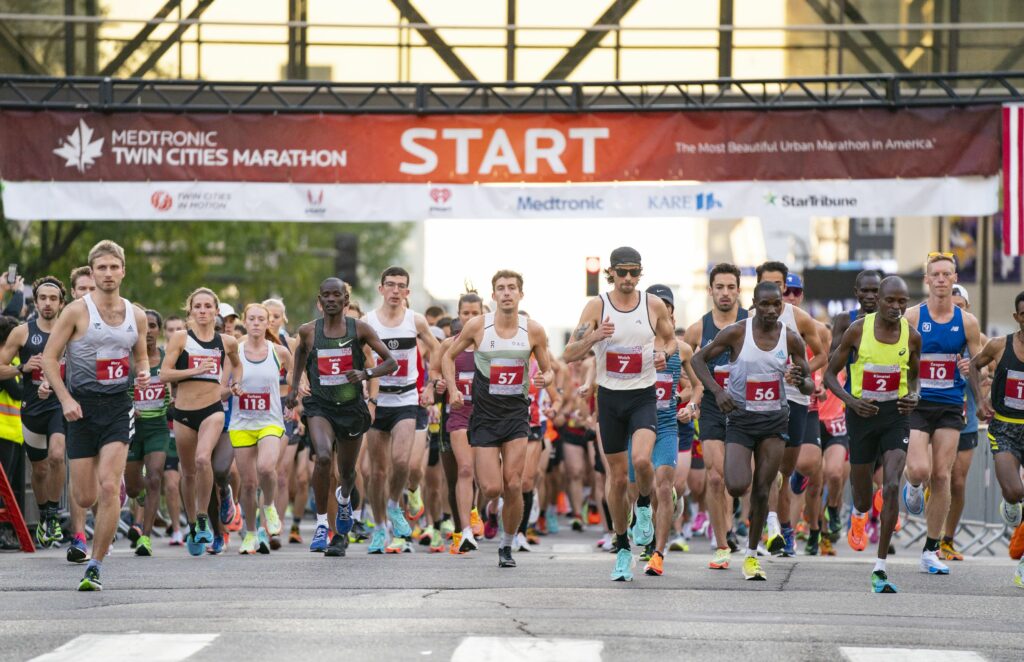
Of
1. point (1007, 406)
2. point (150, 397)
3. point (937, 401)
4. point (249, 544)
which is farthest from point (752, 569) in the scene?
point (150, 397)

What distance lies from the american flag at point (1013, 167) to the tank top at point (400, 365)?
8.02 meters

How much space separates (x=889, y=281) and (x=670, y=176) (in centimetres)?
893

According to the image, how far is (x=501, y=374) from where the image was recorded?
13867mm

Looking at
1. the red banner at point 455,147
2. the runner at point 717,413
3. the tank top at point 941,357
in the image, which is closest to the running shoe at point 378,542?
the runner at point 717,413

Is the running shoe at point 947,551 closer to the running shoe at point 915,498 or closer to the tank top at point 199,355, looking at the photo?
the running shoe at point 915,498

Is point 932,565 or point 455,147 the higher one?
point 455,147

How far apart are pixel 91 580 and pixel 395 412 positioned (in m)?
4.43

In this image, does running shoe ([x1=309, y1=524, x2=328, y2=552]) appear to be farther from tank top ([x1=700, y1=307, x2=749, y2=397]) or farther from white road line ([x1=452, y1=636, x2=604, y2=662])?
white road line ([x1=452, y1=636, x2=604, y2=662])

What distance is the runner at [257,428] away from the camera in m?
15.5

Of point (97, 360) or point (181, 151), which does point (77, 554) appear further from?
point (181, 151)

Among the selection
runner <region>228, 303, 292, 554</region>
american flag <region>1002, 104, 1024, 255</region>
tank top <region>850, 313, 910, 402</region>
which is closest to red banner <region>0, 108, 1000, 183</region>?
american flag <region>1002, 104, 1024, 255</region>

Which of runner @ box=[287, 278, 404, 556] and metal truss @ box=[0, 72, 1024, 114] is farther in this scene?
metal truss @ box=[0, 72, 1024, 114]

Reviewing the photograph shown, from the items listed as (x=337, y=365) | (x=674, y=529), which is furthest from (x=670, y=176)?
(x=337, y=365)

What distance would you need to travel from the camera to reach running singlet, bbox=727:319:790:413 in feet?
40.8
